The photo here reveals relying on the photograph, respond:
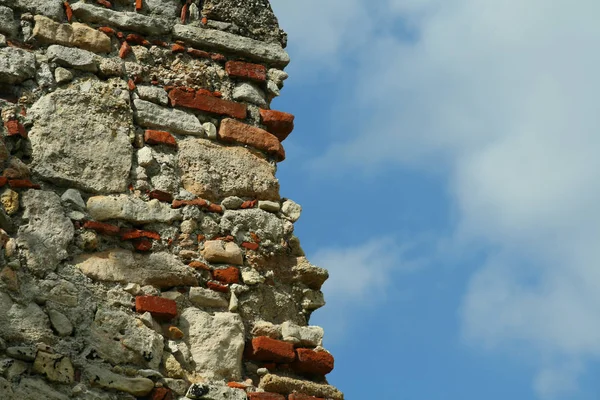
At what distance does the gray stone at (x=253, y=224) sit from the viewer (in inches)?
175

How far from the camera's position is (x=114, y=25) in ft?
15.2

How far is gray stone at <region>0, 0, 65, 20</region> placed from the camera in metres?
4.46

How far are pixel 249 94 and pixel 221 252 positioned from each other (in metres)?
0.78

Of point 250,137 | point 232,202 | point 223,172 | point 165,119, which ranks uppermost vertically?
point 250,137

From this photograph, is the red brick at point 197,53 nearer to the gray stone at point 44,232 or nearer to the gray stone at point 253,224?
the gray stone at point 253,224

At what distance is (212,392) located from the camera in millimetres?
4027

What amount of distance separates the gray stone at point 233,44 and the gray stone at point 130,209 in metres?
0.81

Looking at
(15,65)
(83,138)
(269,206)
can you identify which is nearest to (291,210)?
(269,206)

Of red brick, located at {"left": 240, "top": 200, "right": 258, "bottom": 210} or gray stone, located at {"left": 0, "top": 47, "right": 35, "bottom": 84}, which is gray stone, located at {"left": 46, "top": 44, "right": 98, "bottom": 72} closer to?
gray stone, located at {"left": 0, "top": 47, "right": 35, "bottom": 84}

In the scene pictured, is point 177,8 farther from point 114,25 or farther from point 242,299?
point 242,299

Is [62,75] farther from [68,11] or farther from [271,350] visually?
[271,350]

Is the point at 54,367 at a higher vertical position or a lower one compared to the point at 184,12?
lower

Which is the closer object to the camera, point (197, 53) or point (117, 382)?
point (117, 382)

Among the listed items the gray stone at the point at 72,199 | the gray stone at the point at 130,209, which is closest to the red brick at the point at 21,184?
the gray stone at the point at 72,199
